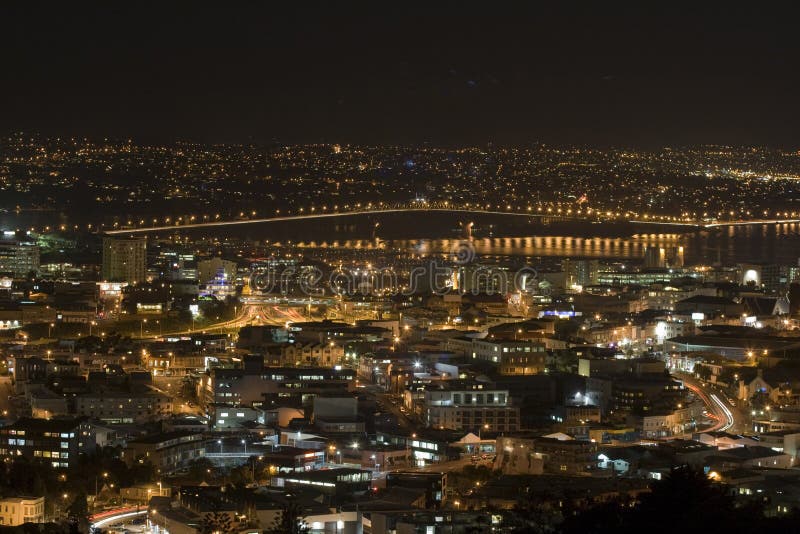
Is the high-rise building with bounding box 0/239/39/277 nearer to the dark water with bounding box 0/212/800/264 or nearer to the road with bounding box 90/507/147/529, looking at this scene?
the dark water with bounding box 0/212/800/264

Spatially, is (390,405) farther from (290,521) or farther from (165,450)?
(290,521)

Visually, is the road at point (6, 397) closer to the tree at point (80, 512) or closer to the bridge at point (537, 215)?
the tree at point (80, 512)

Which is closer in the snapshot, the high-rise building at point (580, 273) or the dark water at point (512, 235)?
the high-rise building at point (580, 273)

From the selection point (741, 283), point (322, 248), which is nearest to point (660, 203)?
point (322, 248)

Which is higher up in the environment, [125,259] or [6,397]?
[125,259]

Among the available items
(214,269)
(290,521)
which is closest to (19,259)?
(214,269)

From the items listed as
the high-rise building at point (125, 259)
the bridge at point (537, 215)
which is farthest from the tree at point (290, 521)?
the bridge at point (537, 215)
